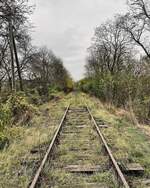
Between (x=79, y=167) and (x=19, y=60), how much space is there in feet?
107

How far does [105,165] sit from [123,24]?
29.3m

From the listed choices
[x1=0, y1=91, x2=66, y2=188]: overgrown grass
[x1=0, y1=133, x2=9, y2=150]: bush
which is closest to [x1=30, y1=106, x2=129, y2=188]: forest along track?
[x1=0, y1=91, x2=66, y2=188]: overgrown grass

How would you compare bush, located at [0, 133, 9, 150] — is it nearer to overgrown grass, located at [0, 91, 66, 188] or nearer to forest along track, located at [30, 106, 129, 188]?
overgrown grass, located at [0, 91, 66, 188]

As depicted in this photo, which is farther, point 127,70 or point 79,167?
point 127,70

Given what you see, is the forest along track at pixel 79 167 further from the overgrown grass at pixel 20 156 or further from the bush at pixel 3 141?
the bush at pixel 3 141

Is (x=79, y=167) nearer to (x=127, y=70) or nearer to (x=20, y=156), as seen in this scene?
(x=20, y=156)

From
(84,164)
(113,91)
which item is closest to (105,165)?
(84,164)

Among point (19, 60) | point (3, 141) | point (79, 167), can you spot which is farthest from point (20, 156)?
point (19, 60)

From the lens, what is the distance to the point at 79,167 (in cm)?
595

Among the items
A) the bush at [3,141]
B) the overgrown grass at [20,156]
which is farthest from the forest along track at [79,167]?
the bush at [3,141]

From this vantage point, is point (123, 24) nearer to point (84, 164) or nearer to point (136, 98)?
point (136, 98)

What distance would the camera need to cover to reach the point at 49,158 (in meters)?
6.72

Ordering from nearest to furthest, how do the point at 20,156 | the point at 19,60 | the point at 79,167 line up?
the point at 79,167 < the point at 20,156 < the point at 19,60

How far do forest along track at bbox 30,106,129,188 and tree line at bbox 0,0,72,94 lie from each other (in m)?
7.37
